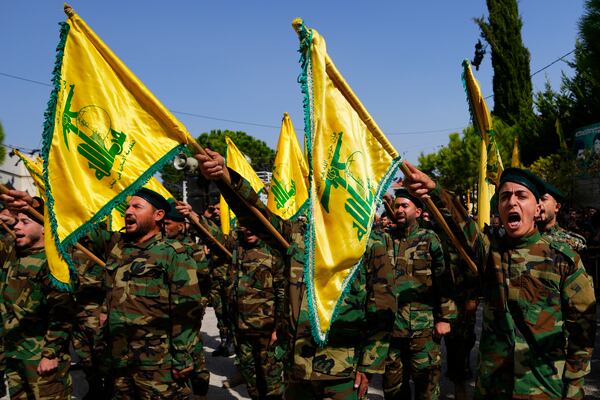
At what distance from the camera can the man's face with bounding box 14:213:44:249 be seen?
4.77 metres

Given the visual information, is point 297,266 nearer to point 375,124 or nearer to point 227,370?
point 375,124

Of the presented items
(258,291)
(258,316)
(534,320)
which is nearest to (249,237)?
(258,291)

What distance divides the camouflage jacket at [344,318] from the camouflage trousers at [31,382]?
240 cm

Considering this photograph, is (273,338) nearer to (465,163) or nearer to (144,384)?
(144,384)

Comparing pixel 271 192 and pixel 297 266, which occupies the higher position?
pixel 271 192

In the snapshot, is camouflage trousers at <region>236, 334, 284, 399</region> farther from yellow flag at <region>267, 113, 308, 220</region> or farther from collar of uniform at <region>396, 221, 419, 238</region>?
yellow flag at <region>267, 113, 308, 220</region>

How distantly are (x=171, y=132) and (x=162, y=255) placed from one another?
44.0 inches

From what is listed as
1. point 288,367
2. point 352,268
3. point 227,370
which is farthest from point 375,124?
point 227,370

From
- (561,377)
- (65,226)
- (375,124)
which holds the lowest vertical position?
(561,377)

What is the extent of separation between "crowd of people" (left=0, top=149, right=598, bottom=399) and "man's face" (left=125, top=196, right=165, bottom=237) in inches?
0.4

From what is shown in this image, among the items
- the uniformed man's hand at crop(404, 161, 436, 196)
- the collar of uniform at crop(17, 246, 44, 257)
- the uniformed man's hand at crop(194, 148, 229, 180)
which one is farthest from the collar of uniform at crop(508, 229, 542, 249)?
the collar of uniform at crop(17, 246, 44, 257)

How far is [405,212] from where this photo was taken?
5402 millimetres

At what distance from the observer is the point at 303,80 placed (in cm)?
327

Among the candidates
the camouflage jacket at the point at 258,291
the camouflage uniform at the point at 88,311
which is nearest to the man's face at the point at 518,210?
the camouflage jacket at the point at 258,291
